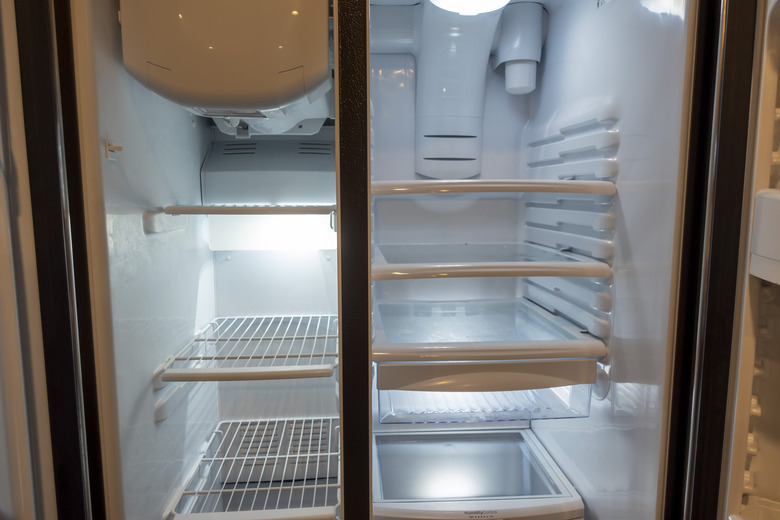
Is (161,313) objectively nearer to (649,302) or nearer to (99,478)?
(99,478)

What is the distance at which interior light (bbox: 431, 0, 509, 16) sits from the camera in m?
1.26

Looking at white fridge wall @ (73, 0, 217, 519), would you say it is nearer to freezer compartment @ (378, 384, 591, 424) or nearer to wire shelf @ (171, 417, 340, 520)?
wire shelf @ (171, 417, 340, 520)

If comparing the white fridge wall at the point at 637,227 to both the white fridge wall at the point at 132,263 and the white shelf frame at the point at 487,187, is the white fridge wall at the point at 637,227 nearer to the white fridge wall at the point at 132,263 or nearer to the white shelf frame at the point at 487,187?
the white shelf frame at the point at 487,187

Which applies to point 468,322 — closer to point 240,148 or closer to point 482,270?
point 482,270

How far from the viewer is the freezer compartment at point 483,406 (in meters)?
1.26

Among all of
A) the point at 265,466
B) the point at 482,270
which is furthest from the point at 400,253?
the point at 265,466

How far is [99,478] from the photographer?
0.98 meters

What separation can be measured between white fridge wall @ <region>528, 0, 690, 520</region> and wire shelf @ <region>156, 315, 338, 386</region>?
71cm

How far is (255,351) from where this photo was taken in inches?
61.7

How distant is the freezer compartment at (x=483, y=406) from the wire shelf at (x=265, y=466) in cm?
26

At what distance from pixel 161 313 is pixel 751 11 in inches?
55.3

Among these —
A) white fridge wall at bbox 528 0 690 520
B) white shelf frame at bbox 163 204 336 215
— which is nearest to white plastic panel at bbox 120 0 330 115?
white shelf frame at bbox 163 204 336 215

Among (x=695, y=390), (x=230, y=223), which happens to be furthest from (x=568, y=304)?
(x=230, y=223)

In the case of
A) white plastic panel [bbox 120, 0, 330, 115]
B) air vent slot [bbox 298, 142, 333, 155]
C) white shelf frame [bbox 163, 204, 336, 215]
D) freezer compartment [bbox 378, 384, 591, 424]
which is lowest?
freezer compartment [bbox 378, 384, 591, 424]
